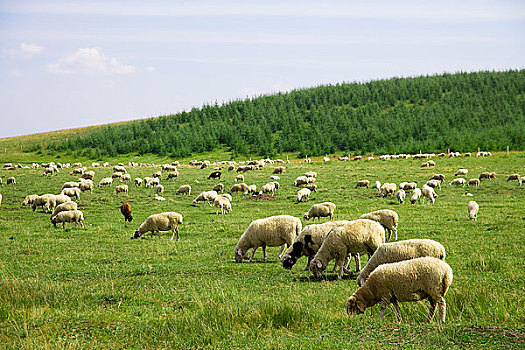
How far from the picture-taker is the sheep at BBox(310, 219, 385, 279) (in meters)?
12.4

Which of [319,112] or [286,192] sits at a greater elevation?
[319,112]

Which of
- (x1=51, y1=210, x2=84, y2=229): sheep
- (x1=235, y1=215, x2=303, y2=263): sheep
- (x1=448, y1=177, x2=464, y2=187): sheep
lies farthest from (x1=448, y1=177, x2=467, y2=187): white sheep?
(x1=51, y1=210, x2=84, y2=229): sheep

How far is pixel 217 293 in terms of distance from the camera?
10617mm

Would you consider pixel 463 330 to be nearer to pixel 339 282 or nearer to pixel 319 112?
pixel 339 282

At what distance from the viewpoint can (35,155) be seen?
4670 inches

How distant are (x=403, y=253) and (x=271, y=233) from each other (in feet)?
20.4

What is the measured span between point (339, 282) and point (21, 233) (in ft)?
59.9

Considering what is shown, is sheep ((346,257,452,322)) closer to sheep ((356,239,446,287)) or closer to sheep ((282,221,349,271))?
sheep ((356,239,446,287))

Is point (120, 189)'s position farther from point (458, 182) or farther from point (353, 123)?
point (353, 123)

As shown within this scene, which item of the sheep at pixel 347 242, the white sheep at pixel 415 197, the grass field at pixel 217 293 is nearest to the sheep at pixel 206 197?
the grass field at pixel 217 293

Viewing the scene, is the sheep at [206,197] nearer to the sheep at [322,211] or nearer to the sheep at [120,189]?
the sheep at [120,189]

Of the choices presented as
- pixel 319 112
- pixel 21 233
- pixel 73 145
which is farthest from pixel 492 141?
pixel 73 145

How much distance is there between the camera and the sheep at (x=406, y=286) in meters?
8.60

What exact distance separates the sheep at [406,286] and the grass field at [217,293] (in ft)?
1.11
